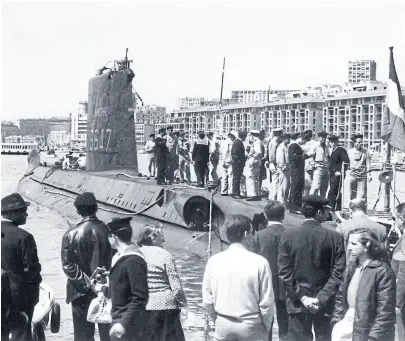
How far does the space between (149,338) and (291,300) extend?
1433mm

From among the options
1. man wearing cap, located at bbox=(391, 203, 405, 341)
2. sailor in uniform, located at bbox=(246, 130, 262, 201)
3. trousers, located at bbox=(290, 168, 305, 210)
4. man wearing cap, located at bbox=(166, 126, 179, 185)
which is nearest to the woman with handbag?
man wearing cap, located at bbox=(391, 203, 405, 341)

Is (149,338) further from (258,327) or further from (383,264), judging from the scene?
(383,264)

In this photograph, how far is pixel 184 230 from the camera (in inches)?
523

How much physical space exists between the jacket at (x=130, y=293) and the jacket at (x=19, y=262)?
4.04 ft

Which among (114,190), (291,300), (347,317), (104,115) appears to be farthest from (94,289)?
(104,115)

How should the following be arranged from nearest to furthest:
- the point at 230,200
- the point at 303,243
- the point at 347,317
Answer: the point at 347,317
the point at 303,243
the point at 230,200

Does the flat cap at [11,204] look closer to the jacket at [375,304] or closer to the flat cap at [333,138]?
the jacket at [375,304]

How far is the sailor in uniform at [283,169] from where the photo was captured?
41.1 ft

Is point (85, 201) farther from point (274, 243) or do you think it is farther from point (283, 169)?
point (283, 169)

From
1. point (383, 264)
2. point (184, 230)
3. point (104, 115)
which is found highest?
point (104, 115)

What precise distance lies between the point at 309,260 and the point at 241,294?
3.60 feet

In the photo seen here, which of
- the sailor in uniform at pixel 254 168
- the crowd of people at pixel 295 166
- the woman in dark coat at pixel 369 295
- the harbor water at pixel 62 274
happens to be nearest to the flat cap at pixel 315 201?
the woman in dark coat at pixel 369 295

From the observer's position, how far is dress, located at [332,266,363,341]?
4801 mm

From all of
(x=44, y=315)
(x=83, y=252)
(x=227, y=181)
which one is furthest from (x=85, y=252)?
(x=227, y=181)
